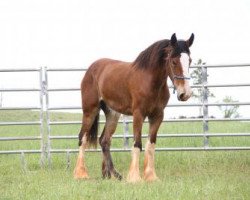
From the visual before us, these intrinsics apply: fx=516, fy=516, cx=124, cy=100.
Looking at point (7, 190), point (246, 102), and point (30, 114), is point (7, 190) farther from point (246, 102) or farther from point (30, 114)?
point (30, 114)

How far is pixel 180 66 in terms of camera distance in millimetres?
6984

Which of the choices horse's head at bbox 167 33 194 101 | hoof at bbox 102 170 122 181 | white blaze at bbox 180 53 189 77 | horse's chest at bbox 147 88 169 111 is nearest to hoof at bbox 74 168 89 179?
hoof at bbox 102 170 122 181

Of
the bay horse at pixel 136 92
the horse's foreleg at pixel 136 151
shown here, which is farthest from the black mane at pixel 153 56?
the horse's foreleg at pixel 136 151

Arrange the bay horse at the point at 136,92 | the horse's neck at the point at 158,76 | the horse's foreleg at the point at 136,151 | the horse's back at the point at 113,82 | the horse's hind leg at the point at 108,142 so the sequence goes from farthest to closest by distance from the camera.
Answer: the horse's hind leg at the point at 108,142 < the horse's back at the point at 113,82 < the horse's neck at the point at 158,76 < the horse's foreleg at the point at 136,151 < the bay horse at the point at 136,92

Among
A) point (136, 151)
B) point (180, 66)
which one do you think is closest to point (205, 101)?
point (136, 151)

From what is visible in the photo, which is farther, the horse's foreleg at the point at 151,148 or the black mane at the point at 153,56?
the horse's foreleg at the point at 151,148

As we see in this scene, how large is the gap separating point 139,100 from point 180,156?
3012 millimetres

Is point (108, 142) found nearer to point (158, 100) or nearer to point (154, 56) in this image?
point (158, 100)

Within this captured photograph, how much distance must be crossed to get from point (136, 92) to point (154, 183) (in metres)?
1.40

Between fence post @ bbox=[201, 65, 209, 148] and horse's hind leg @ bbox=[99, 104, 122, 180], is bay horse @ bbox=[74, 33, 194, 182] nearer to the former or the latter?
horse's hind leg @ bbox=[99, 104, 122, 180]

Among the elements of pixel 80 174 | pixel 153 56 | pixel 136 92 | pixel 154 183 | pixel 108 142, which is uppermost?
pixel 153 56

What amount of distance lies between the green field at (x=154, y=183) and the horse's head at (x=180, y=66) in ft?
4.06

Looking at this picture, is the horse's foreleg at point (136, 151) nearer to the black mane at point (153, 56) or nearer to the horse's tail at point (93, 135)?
the black mane at point (153, 56)

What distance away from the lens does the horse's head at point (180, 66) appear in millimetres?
6926
